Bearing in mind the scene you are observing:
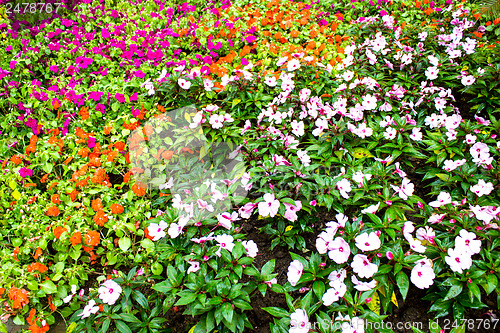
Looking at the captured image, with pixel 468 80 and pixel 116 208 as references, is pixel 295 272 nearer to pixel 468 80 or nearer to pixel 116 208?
pixel 116 208

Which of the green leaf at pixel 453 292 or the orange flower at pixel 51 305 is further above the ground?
the green leaf at pixel 453 292

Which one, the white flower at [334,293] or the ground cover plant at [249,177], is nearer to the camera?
the white flower at [334,293]

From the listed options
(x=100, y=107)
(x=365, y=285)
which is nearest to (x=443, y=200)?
(x=365, y=285)

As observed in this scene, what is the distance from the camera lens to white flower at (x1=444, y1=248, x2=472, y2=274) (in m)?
1.52

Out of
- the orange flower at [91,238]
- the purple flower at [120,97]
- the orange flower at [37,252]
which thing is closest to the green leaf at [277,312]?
the orange flower at [91,238]

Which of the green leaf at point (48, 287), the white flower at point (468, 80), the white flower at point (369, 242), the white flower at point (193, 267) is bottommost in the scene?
the green leaf at point (48, 287)

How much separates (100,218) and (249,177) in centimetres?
115

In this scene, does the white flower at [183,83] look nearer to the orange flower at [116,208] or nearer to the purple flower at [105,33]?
the orange flower at [116,208]

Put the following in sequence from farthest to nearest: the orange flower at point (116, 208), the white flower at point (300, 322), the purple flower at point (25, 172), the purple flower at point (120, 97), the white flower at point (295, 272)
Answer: the purple flower at point (120, 97) → the purple flower at point (25, 172) → the orange flower at point (116, 208) → the white flower at point (295, 272) → the white flower at point (300, 322)

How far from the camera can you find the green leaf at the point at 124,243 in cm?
212

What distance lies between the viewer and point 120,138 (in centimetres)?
278

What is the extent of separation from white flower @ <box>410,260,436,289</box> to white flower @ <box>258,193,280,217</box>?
81cm

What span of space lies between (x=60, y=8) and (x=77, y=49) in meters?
1.31

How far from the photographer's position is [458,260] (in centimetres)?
156
